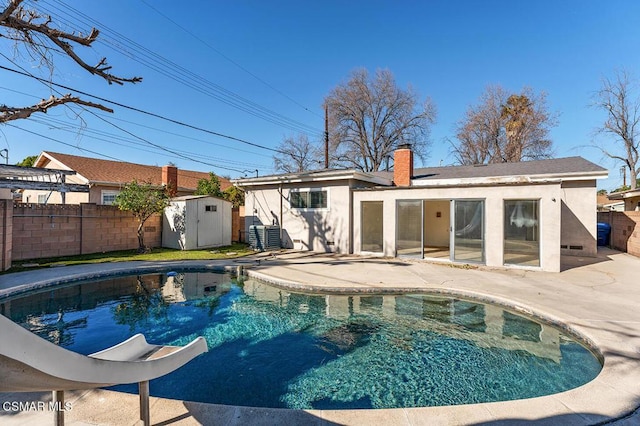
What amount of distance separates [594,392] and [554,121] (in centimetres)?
2648

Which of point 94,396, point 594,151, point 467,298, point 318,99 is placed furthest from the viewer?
point 318,99

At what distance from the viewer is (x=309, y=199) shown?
500 inches

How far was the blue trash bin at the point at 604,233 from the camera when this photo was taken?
1431 centimetres

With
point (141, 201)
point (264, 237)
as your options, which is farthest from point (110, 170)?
point (264, 237)

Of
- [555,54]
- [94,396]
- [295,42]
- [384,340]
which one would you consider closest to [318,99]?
[295,42]

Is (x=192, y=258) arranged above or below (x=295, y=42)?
below

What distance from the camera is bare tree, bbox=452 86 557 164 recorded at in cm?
2252

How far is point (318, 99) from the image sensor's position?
24703 mm

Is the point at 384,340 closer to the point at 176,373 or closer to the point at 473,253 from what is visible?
the point at 176,373

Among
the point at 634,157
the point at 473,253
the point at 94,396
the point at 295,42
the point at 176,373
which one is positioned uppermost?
the point at 295,42

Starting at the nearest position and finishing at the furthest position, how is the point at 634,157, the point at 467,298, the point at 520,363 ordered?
the point at 520,363
the point at 467,298
the point at 634,157

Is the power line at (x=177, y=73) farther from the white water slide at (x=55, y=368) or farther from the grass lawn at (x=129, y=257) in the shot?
the white water slide at (x=55, y=368)

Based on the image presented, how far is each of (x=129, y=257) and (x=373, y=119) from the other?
20844 millimetres

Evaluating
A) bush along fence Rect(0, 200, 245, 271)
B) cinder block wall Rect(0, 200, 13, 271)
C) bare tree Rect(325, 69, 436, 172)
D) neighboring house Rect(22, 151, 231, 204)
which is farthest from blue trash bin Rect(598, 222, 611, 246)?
cinder block wall Rect(0, 200, 13, 271)
